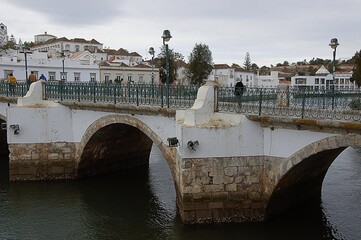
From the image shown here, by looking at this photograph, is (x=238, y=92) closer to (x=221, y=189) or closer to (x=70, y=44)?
(x=221, y=189)

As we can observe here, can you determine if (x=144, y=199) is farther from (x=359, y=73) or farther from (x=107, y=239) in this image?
(x=359, y=73)

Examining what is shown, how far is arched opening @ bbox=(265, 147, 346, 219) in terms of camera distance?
11.5m

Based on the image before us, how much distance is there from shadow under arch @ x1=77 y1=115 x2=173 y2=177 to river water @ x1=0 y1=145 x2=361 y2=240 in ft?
2.21

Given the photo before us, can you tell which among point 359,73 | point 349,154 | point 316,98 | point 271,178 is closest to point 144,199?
point 271,178

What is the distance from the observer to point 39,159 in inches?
658

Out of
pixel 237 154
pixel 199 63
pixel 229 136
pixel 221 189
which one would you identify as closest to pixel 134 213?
pixel 221 189

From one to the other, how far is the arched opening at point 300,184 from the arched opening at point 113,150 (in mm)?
6968

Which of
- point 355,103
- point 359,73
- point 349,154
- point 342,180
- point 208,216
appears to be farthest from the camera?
point 359,73

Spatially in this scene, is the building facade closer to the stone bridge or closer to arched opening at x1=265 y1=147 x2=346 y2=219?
the stone bridge

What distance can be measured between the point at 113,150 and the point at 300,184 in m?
8.82

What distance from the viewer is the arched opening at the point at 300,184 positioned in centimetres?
1154

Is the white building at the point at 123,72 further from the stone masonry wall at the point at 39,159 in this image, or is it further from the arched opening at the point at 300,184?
the arched opening at the point at 300,184

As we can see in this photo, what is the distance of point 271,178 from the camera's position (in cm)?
1141

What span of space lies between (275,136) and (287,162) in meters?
0.77
